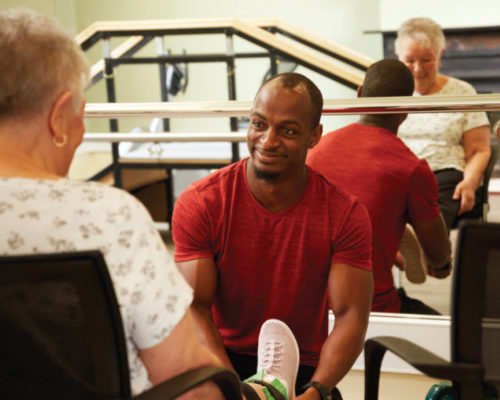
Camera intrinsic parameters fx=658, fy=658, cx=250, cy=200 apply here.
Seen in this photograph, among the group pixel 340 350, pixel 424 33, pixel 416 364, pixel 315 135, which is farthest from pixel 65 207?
pixel 424 33

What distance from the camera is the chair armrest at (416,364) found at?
960mm

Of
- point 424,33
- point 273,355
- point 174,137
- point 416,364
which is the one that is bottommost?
point 273,355

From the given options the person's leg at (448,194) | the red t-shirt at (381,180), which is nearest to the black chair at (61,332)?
the red t-shirt at (381,180)

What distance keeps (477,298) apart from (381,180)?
0.92 meters

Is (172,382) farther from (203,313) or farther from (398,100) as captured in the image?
(398,100)

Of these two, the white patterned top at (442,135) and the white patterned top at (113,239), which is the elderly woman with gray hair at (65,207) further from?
the white patterned top at (442,135)

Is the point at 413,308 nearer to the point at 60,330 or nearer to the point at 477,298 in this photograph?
the point at 477,298

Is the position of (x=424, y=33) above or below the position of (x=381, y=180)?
above

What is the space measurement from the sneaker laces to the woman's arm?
156 cm

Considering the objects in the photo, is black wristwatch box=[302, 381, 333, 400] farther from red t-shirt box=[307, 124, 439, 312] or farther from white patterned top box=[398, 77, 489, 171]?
white patterned top box=[398, 77, 489, 171]

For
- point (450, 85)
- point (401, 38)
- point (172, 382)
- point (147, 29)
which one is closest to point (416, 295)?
point (450, 85)

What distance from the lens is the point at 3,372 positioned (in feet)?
2.65

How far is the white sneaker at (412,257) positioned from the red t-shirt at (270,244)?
784mm

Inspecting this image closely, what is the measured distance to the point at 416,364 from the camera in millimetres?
997
